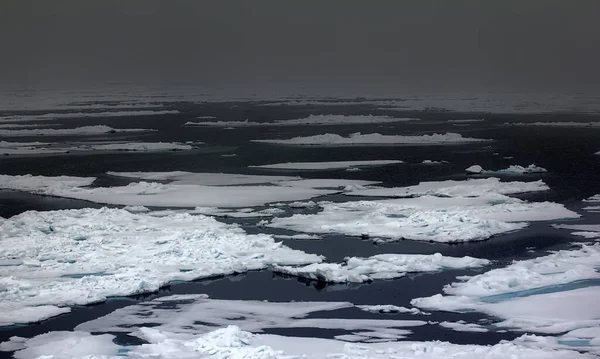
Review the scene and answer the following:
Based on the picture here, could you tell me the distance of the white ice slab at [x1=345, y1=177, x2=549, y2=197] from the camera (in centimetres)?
1323

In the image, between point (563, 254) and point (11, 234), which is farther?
point (11, 234)

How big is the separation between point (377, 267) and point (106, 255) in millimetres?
3218

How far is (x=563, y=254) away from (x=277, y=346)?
13.8 feet

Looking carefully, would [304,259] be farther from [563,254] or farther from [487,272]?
[563,254]

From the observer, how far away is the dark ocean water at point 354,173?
8.18m

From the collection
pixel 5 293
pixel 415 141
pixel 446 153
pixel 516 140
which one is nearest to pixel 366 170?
pixel 446 153

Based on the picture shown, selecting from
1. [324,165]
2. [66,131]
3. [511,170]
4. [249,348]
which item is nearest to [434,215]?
[511,170]

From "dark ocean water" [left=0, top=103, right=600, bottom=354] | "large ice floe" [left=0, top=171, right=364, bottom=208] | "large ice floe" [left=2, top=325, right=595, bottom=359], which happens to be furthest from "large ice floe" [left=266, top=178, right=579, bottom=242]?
"large ice floe" [left=2, top=325, right=595, bottom=359]

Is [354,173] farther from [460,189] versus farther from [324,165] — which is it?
[460,189]

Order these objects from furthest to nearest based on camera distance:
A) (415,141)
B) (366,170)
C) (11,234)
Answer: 1. (415,141)
2. (366,170)
3. (11,234)

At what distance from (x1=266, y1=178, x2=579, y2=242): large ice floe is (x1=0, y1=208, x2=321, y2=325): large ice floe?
132 cm

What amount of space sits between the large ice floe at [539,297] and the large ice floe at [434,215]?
1.71m

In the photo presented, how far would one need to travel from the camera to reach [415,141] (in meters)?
20.8

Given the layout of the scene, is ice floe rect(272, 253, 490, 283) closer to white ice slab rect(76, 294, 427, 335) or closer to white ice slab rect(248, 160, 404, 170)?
white ice slab rect(76, 294, 427, 335)
